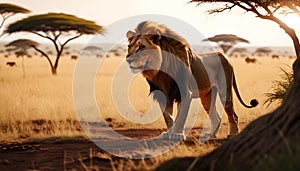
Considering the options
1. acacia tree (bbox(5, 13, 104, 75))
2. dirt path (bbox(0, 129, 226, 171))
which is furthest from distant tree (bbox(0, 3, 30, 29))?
dirt path (bbox(0, 129, 226, 171))

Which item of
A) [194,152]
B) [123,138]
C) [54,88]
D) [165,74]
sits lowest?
[54,88]

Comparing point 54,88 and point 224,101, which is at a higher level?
point 224,101

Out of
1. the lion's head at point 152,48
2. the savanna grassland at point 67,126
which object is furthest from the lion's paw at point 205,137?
the lion's head at point 152,48

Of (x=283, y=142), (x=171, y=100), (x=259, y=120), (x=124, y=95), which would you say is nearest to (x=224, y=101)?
(x=171, y=100)

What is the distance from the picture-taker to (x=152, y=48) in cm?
724

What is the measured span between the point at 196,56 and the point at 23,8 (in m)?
20.3

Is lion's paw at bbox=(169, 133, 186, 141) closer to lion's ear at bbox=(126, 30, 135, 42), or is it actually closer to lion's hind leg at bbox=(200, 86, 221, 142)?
lion's hind leg at bbox=(200, 86, 221, 142)

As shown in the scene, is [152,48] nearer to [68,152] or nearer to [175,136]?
[175,136]

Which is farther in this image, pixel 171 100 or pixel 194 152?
pixel 171 100

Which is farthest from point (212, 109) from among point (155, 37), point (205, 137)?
point (155, 37)

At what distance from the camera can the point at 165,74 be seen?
7.56 m

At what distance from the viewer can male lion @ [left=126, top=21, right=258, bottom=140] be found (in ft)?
23.7

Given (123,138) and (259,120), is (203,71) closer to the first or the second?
(123,138)

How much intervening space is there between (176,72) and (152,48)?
593mm
